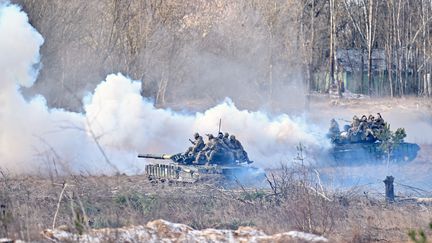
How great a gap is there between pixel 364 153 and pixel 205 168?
739cm

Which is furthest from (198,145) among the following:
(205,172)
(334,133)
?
(334,133)

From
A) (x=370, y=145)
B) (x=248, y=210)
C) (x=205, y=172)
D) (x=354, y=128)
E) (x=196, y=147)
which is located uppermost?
(x=354, y=128)

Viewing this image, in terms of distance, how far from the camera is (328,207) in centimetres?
1783

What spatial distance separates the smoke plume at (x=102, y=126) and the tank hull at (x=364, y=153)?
0.82 m

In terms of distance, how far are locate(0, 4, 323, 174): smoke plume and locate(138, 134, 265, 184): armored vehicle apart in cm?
199

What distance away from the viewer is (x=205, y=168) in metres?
28.1

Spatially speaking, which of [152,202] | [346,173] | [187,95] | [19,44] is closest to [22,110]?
[19,44]

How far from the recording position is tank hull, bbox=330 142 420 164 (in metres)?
33.2

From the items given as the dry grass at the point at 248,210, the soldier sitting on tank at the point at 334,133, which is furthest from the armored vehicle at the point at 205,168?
the soldier sitting on tank at the point at 334,133

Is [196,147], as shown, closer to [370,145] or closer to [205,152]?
[205,152]

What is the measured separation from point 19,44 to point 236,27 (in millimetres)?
25052

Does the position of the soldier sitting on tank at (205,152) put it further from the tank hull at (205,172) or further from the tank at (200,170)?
the tank hull at (205,172)

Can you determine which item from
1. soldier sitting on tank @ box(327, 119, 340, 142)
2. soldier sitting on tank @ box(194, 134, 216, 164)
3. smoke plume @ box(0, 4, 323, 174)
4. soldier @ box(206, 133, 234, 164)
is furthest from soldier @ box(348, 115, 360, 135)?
soldier sitting on tank @ box(194, 134, 216, 164)

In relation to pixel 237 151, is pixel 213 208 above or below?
below
